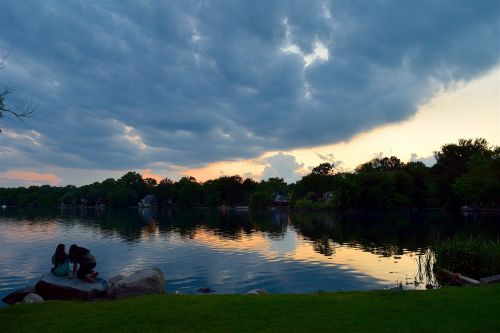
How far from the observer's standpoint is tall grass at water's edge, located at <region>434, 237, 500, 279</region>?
21.5m

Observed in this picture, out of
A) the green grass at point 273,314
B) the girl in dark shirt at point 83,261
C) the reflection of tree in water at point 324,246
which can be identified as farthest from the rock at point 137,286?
the reflection of tree in water at point 324,246

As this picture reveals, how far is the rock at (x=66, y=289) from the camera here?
15508mm

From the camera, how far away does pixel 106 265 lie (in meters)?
29.9

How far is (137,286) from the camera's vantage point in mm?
15094

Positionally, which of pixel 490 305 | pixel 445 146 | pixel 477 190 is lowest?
pixel 490 305

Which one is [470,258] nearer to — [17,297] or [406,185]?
[17,297]

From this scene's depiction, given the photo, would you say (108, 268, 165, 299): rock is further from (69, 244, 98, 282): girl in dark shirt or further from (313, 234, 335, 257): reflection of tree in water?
(313, 234, 335, 257): reflection of tree in water

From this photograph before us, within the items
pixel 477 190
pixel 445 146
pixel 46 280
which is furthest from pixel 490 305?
pixel 445 146

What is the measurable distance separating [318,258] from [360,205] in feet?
308

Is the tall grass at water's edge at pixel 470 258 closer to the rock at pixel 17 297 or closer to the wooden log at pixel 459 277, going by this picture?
the wooden log at pixel 459 277

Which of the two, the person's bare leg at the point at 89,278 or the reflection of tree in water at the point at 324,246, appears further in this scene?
the reflection of tree in water at the point at 324,246

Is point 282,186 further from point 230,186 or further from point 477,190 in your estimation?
point 477,190

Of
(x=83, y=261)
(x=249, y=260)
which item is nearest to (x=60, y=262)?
(x=83, y=261)

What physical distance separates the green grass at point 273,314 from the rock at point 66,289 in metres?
3.26
